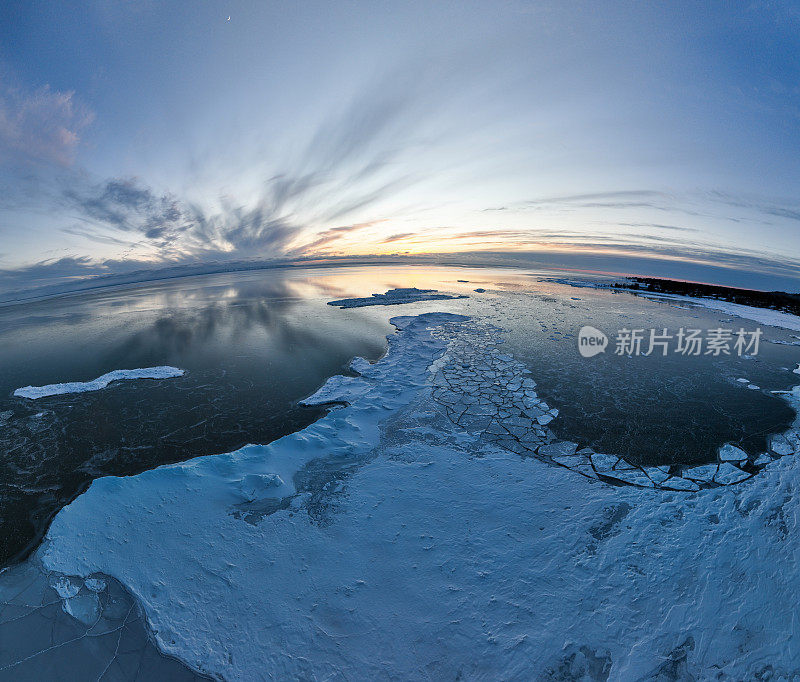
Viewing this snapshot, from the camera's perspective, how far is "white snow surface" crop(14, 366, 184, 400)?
19.8ft

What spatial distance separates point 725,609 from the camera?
2.42 meters

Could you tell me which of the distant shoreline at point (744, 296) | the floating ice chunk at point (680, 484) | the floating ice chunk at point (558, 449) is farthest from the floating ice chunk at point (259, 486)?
the distant shoreline at point (744, 296)

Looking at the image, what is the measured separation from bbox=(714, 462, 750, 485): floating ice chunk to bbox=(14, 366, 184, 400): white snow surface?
930 cm

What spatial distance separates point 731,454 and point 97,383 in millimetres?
11025

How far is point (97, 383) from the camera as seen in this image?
6402 mm

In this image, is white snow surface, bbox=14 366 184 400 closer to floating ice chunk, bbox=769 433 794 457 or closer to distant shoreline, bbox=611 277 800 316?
floating ice chunk, bbox=769 433 794 457

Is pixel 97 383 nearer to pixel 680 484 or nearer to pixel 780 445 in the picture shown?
pixel 680 484

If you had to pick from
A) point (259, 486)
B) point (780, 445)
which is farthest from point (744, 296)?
point (259, 486)

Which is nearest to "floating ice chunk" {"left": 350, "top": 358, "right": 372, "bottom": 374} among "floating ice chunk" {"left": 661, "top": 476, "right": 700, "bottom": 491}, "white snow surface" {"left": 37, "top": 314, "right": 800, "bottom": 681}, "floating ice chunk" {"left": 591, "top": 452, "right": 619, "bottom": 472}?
"white snow surface" {"left": 37, "top": 314, "right": 800, "bottom": 681}

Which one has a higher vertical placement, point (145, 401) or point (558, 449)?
point (558, 449)

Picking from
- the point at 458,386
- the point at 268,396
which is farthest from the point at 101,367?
the point at 458,386

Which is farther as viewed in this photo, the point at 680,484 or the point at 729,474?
the point at 729,474
